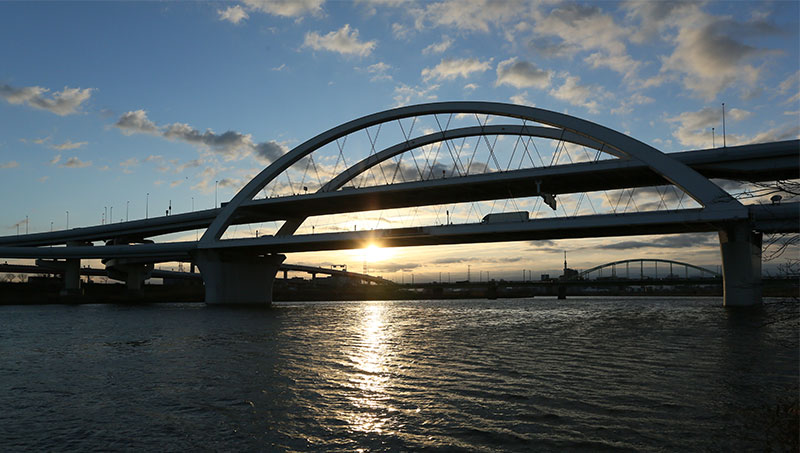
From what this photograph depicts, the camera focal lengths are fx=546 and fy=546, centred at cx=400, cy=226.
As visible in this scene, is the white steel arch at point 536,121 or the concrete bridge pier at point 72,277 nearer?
the white steel arch at point 536,121

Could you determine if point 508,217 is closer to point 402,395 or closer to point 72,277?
point 402,395

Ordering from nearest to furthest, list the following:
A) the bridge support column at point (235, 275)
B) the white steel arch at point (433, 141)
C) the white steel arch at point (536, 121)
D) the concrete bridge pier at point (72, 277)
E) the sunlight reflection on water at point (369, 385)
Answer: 1. the sunlight reflection on water at point (369, 385)
2. the white steel arch at point (536, 121)
3. the white steel arch at point (433, 141)
4. the bridge support column at point (235, 275)
5. the concrete bridge pier at point (72, 277)

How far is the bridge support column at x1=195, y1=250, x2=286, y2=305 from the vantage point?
71500 millimetres

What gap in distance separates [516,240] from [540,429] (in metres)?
52.6

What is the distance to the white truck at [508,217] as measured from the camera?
5522cm

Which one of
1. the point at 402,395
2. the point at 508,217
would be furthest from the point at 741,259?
the point at 402,395

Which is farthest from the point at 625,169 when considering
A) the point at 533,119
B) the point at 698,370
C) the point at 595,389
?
the point at 595,389

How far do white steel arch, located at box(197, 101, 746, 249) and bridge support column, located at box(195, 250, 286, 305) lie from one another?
2.68 metres

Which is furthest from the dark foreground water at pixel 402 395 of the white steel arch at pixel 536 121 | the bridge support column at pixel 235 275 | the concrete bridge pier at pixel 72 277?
the concrete bridge pier at pixel 72 277

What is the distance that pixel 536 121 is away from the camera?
56.8m

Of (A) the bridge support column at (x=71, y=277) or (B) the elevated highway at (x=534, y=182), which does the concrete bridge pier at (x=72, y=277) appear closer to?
(A) the bridge support column at (x=71, y=277)

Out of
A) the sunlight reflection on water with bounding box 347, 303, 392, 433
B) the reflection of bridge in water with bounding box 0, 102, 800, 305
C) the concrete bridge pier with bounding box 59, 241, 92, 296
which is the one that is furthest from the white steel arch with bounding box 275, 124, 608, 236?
the concrete bridge pier with bounding box 59, 241, 92, 296

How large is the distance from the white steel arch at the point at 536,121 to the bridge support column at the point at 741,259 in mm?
2582

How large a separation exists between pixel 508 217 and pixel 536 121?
34.5ft
